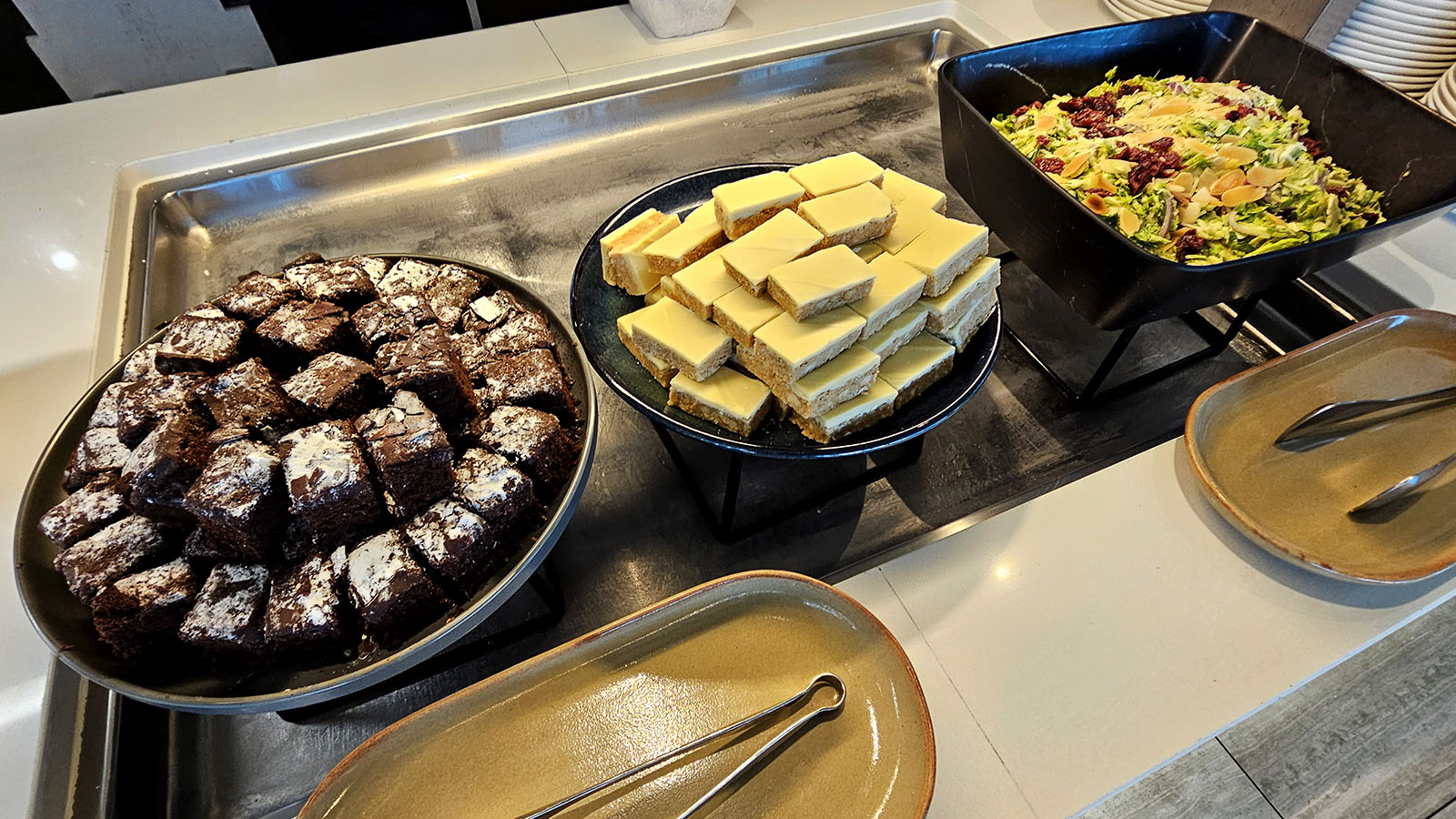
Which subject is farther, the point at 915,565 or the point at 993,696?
Result: the point at 915,565

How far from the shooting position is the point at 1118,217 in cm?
128

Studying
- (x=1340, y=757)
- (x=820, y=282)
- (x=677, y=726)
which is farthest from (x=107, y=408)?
(x=1340, y=757)

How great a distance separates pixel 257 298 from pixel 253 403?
9.7 inches

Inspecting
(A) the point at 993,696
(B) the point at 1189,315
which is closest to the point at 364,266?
(A) the point at 993,696

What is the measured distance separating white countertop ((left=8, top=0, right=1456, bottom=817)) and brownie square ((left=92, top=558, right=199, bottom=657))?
30 cm

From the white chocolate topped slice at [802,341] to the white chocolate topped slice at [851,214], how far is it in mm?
161

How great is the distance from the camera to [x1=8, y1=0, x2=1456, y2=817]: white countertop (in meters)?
→ 0.93

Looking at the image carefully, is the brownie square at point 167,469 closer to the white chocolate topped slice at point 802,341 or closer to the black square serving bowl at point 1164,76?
the white chocolate topped slice at point 802,341

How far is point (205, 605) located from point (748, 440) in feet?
2.30

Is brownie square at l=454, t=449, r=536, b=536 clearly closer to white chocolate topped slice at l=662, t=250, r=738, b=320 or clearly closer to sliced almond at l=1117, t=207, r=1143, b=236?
white chocolate topped slice at l=662, t=250, r=738, b=320

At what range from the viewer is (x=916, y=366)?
1111mm

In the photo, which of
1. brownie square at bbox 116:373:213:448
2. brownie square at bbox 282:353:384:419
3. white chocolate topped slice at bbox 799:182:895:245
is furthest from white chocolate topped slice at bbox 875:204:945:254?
brownie square at bbox 116:373:213:448

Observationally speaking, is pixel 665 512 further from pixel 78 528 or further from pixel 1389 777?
pixel 1389 777

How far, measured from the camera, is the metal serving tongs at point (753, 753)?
2.67 feet
